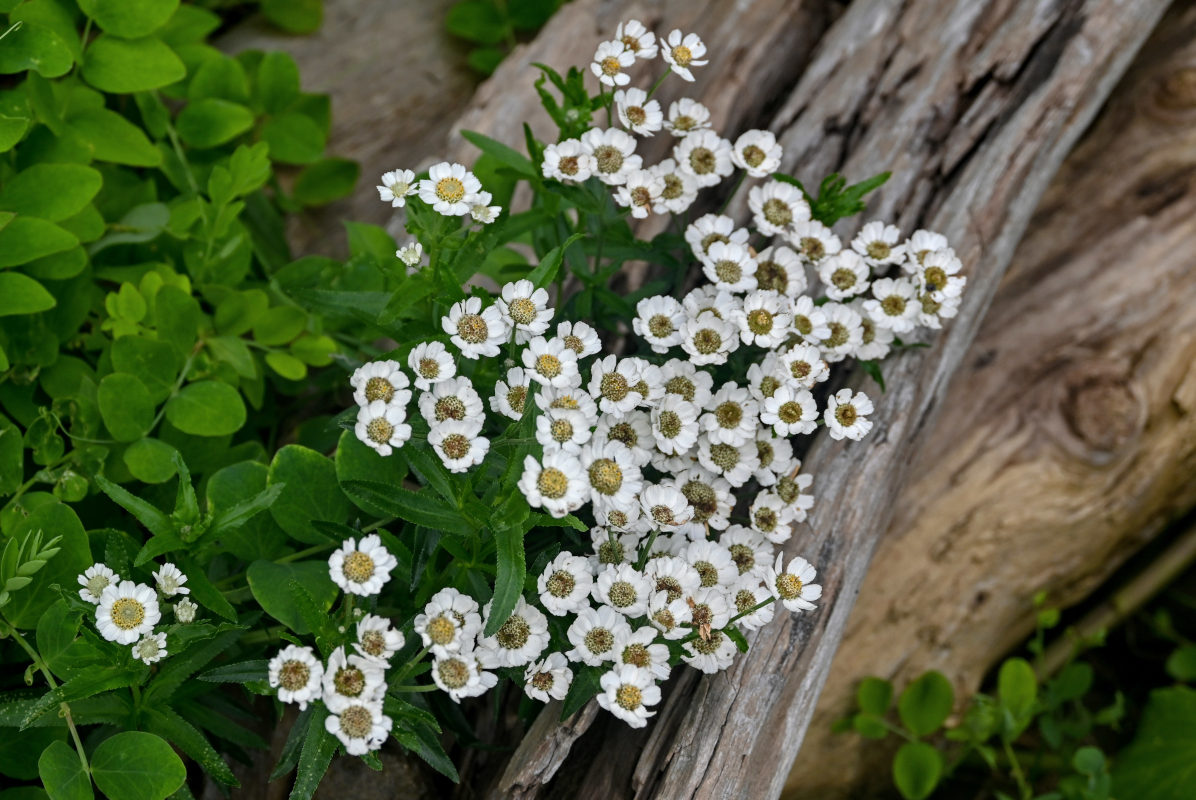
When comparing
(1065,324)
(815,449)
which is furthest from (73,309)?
(1065,324)

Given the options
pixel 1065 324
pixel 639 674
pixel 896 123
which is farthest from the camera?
pixel 1065 324

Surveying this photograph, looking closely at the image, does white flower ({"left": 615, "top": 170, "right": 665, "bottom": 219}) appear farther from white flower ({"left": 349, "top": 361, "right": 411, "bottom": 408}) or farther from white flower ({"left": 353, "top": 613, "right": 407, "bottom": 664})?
white flower ({"left": 353, "top": 613, "right": 407, "bottom": 664})

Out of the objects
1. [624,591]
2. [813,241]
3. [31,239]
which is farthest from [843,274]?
[31,239]

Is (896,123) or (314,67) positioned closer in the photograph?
(896,123)

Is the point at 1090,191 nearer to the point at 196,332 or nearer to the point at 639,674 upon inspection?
the point at 639,674

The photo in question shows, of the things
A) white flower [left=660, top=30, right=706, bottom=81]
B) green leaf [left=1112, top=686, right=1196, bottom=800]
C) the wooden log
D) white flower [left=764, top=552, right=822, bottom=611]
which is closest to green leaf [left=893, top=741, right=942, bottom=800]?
the wooden log
